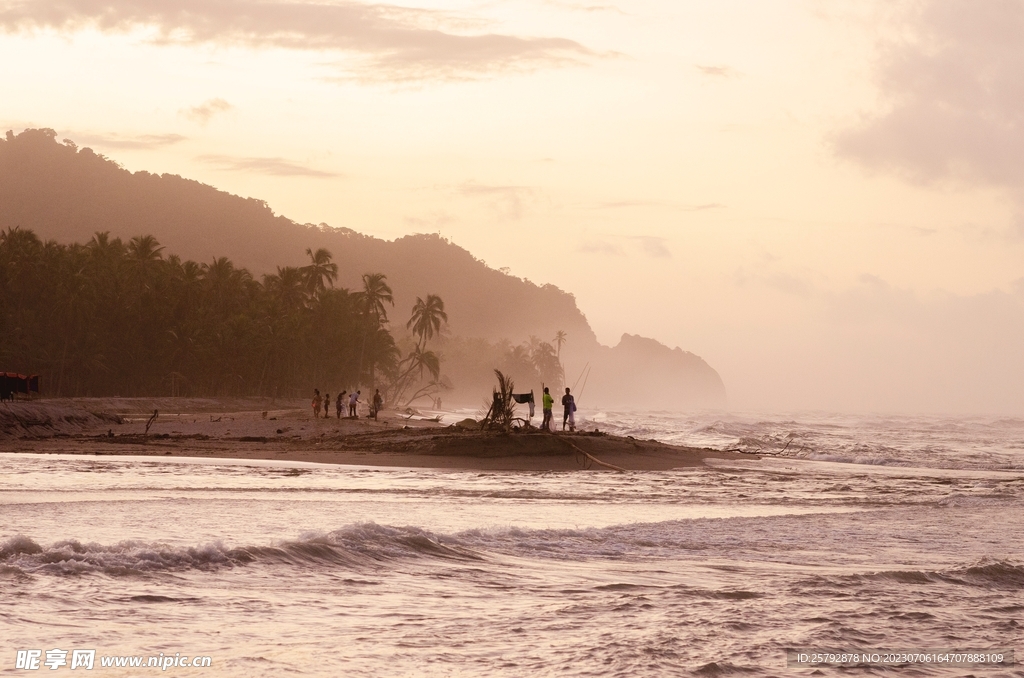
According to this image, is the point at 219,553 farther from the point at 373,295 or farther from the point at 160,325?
the point at 373,295

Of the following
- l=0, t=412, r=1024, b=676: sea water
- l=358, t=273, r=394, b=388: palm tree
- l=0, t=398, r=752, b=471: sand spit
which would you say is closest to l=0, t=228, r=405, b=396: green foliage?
l=358, t=273, r=394, b=388: palm tree

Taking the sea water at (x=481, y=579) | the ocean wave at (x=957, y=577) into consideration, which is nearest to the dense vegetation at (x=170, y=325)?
the sea water at (x=481, y=579)

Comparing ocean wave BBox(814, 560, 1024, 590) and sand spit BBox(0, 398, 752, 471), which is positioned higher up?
ocean wave BBox(814, 560, 1024, 590)

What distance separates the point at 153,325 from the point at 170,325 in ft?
5.80

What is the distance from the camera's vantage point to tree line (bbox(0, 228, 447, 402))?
184ft

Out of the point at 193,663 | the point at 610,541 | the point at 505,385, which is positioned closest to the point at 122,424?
the point at 505,385

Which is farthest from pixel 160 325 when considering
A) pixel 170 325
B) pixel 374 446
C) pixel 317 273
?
pixel 374 446

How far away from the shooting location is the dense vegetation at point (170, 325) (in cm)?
5609

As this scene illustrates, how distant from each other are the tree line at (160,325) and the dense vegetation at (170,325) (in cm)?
8

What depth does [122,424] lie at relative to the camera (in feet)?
113

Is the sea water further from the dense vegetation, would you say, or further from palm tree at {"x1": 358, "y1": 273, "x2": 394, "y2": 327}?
palm tree at {"x1": 358, "y1": 273, "x2": 394, "y2": 327}

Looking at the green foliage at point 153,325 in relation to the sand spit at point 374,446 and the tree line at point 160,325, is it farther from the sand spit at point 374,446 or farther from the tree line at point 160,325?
the sand spit at point 374,446

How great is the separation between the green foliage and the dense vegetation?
0.30 ft

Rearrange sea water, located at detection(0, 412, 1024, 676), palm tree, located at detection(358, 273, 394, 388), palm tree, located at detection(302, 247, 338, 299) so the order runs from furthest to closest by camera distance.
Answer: palm tree, located at detection(302, 247, 338, 299) < palm tree, located at detection(358, 273, 394, 388) < sea water, located at detection(0, 412, 1024, 676)
